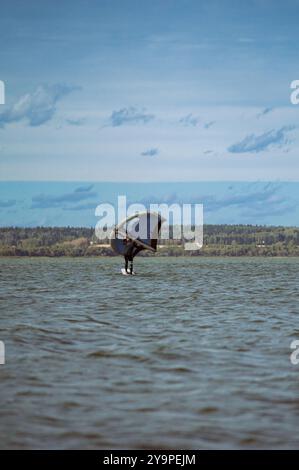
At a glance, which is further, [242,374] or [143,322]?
[143,322]

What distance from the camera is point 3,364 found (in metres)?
16.8

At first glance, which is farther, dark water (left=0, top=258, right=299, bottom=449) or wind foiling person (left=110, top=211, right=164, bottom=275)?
wind foiling person (left=110, top=211, right=164, bottom=275)

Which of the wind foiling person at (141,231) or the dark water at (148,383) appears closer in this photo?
the dark water at (148,383)

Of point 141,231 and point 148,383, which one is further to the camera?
point 141,231

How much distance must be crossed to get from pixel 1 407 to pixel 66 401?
1240 mm

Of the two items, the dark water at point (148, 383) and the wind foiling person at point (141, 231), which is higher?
the wind foiling person at point (141, 231)

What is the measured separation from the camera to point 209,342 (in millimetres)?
21047

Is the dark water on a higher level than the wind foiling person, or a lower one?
lower

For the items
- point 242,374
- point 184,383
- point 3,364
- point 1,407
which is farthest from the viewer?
point 3,364

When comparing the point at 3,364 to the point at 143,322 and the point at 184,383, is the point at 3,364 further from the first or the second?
the point at 143,322

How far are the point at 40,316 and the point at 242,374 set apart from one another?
14985 millimetres
